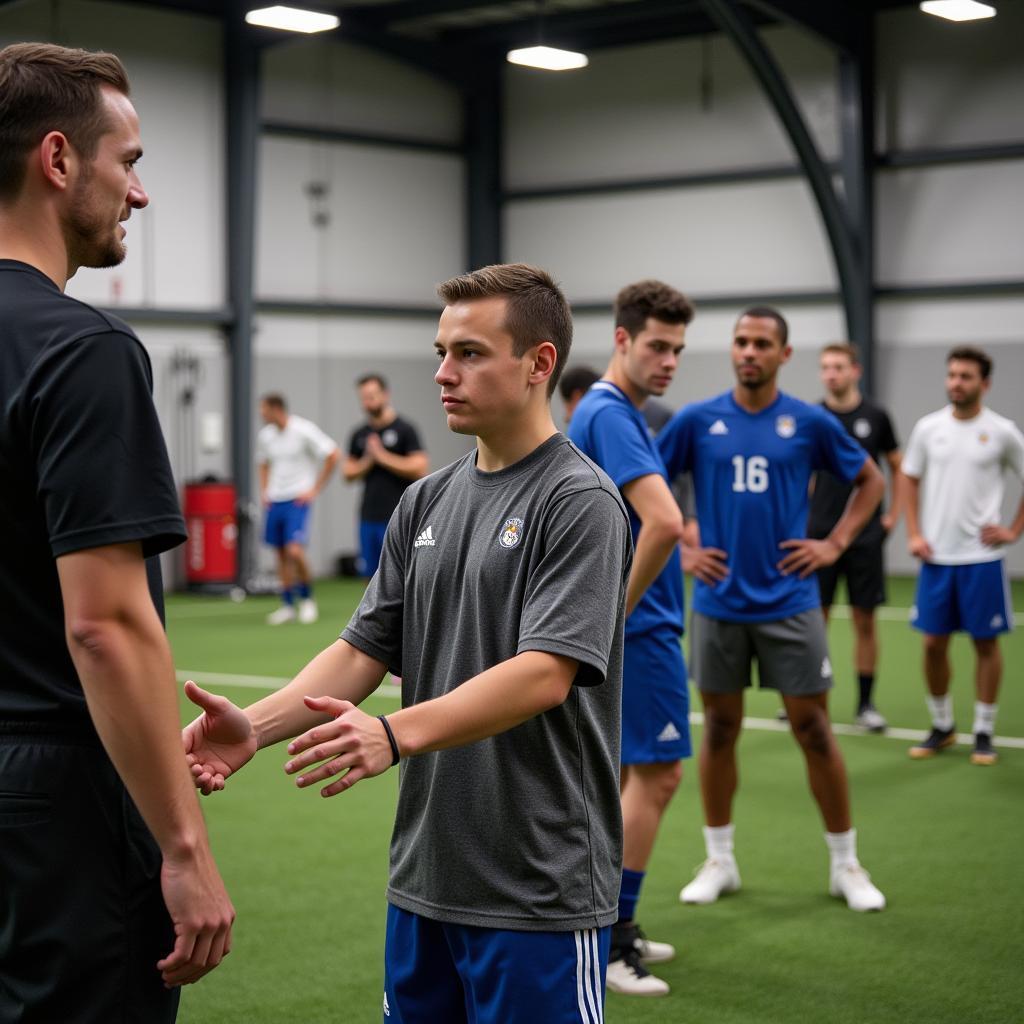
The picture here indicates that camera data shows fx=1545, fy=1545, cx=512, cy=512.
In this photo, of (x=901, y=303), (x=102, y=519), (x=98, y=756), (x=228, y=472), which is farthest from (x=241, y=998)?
(x=901, y=303)

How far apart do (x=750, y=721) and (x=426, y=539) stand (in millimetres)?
6930

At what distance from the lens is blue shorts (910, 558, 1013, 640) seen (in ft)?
27.5

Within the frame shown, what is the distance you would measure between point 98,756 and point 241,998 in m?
2.77

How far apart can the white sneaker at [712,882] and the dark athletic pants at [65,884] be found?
150 inches

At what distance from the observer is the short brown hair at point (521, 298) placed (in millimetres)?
2859

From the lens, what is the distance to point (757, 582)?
582cm

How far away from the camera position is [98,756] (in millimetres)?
2305

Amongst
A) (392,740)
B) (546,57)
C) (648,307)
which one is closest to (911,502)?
(648,307)

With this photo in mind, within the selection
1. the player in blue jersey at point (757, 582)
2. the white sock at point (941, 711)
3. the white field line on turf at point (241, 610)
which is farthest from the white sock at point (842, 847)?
the white field line on turf at point (241, 610)

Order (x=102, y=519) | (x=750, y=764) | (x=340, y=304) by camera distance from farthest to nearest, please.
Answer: (x=340, y=304) < (x=750, y=764) < (x=102, y=519)

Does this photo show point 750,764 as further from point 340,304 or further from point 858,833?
point 340,304

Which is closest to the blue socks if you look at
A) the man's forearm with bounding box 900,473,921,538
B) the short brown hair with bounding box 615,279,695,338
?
the short brown hair with bounding box 615,279,695,338

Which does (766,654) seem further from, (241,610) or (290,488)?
(241,610)

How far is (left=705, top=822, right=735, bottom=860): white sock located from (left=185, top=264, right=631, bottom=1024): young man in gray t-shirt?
121 inches
